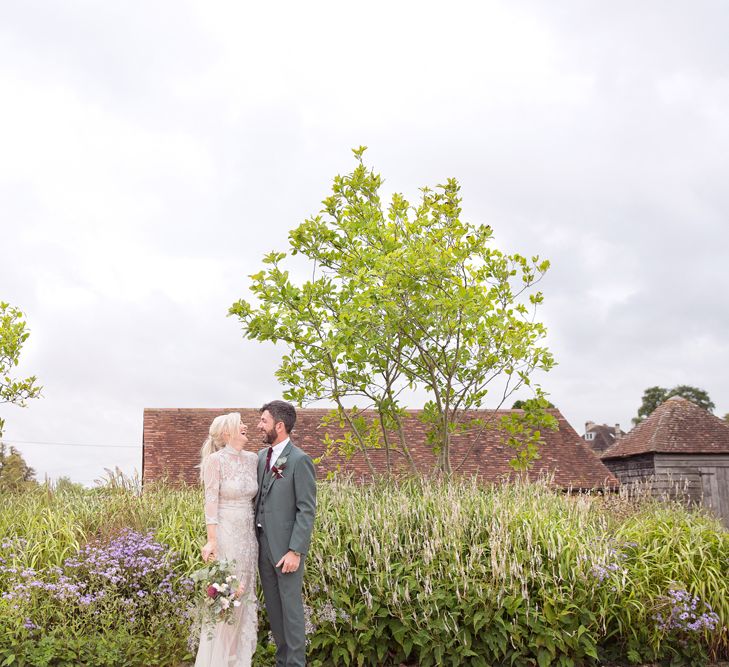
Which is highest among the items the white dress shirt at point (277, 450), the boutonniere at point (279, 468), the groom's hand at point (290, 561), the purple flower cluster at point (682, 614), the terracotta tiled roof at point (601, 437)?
the terracotta tiled roof at point (601, 437)

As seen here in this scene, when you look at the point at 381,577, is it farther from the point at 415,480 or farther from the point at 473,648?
the point at 415,480

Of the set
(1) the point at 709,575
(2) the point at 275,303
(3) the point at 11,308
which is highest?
(3) the point at 11,308

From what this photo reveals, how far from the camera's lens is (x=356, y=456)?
18797 millimetres

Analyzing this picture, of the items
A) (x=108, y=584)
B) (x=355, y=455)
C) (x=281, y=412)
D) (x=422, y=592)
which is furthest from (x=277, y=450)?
(x=355, y=455)

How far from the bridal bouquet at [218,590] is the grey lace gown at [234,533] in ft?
0.42

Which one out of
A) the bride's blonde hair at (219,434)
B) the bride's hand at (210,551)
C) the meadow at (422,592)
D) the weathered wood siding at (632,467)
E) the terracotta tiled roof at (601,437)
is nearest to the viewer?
the bride's hand at (210,551)

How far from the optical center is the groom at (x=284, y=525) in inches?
243

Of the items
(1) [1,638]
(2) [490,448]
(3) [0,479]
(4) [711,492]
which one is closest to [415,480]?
(1) [1,638]

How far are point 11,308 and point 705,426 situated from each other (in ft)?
65.5

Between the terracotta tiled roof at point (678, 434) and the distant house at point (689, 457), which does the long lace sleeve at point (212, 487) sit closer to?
the distant house at point (689, 457)

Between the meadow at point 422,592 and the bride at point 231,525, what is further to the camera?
the meadow at point 422,592

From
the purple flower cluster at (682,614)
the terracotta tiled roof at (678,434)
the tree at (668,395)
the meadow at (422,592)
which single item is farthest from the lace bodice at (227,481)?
the tree at (668,395)

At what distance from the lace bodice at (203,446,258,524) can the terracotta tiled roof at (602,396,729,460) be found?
18.7m

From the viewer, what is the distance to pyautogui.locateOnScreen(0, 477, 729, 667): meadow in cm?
721
